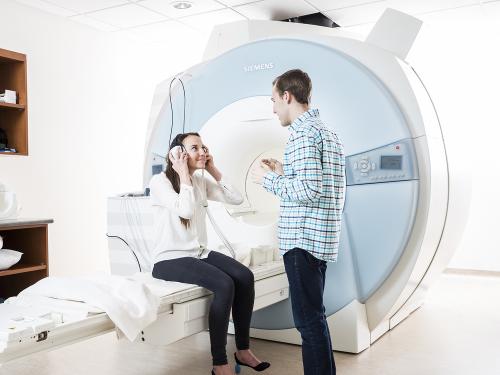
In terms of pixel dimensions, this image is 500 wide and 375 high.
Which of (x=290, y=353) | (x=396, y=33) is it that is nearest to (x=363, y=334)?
(x=290, y=353)

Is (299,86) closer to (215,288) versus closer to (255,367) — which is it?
(215,288)

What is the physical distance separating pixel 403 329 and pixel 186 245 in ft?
4.65

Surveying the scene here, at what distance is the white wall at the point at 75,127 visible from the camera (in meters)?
3.74

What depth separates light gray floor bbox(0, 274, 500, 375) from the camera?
2.44 m

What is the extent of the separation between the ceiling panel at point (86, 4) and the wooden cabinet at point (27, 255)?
4.84 feet

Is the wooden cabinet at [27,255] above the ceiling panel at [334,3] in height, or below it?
below

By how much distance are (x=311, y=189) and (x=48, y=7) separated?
8.89 ft

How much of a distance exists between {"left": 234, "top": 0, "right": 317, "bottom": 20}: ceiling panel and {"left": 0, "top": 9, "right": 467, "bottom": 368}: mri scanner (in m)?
0.57

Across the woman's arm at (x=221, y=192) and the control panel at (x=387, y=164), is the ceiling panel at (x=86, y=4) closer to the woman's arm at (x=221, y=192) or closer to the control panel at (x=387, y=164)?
the woman's arm at (x=221, y=192)

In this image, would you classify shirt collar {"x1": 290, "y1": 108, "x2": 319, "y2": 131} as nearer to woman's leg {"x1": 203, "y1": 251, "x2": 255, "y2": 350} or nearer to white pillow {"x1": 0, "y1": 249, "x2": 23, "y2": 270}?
woman's leg {"x1": 203, "y1": 251, "x2": 255, "y2": 350}

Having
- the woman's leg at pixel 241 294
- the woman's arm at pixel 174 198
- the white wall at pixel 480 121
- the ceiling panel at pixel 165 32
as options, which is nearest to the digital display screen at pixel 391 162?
the woman's leg at pixel 241 294

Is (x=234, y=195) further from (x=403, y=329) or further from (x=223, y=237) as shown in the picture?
(x=403, y=329)

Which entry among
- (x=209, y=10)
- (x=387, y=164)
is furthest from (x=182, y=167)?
(x=209, y=10)

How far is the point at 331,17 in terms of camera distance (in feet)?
12.6
